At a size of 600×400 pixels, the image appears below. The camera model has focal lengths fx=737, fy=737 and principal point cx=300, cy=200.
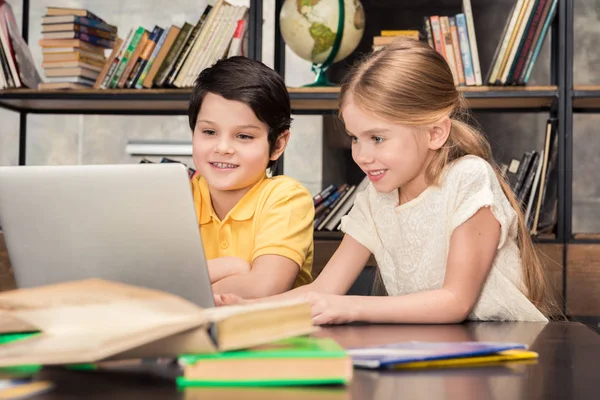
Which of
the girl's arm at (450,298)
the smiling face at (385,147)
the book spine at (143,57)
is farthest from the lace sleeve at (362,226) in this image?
the book spine at (143,57)

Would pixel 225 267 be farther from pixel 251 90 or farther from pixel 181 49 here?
pixel 181 49

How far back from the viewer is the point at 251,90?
5.15 ft

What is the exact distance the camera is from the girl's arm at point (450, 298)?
42.9 inches

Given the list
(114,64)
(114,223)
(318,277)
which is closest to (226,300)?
(114,223)

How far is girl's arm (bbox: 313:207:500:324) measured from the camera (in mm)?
1091

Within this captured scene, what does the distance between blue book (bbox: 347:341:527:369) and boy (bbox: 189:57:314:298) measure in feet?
2.58

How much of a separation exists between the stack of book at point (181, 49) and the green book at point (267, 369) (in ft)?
6.85

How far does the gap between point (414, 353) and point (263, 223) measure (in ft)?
2.95

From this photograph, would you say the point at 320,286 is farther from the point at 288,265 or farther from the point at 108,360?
the point at 108,360

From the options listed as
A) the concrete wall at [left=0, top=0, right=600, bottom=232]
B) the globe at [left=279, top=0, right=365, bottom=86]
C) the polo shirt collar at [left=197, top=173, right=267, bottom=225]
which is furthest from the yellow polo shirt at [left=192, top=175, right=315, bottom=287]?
the concrete wall at [left=0, top=0, right=600, bottom=232]

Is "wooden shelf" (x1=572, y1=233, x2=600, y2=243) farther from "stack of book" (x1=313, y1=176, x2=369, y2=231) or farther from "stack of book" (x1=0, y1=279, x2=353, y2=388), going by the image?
"stack of book" (x1=0, y1=279, x2=353, y2=388)

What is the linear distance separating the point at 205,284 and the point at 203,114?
819 mm

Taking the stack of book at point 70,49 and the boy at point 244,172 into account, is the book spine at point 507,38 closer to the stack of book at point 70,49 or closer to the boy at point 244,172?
the boy at point 244,172

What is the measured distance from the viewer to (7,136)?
365 centimetres
